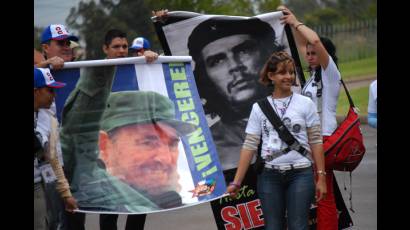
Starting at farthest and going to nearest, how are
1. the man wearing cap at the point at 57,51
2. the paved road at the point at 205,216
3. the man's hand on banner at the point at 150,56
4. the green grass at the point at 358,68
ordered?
the green grass at the point at 358,68, the paved road at the point at 205,216, the man's hand on banner at the point at 150,56, the man wearing cap at the point at 57,51

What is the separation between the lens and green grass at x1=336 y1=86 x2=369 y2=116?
19462mm

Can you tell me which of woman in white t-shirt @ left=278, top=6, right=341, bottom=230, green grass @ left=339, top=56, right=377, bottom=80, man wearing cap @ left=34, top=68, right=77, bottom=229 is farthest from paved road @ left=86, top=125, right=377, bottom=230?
green grass @ left=339, top=56, right=377, bottom=80

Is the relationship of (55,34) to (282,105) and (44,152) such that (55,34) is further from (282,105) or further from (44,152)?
(282,105)

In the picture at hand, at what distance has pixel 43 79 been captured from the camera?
5.95m

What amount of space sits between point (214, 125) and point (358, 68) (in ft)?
66.0

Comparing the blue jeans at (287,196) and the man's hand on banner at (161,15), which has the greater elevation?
the man's hand on banner at (161,15)

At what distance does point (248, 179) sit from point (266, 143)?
1121 mm

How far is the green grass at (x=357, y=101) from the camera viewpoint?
1946 cm

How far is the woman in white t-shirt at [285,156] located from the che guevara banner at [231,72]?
1.01 m

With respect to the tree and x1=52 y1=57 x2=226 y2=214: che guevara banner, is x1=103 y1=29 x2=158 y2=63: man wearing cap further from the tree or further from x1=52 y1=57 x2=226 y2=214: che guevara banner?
the tree

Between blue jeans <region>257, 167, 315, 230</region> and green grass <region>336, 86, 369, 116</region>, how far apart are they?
1285 cm

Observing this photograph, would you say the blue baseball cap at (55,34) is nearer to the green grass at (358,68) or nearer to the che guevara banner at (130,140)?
the che guevara banner at (130,140)

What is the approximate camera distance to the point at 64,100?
6.53 m

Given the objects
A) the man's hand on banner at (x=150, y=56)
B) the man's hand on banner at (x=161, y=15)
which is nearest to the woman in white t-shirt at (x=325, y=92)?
the man's hand on banner at (x=161, y=15)
